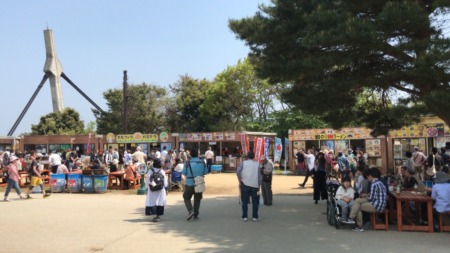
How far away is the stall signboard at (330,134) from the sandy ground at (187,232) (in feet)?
43.5

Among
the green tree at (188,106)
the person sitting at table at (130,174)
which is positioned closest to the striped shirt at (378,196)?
the person sitting at table at (130,174)

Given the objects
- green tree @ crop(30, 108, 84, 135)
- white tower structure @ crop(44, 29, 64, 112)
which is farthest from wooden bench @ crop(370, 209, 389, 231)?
white tower structure @ crop(44, 29, 64, 112)

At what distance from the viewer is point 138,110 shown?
154ft

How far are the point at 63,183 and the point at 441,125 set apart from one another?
1940 centimetres

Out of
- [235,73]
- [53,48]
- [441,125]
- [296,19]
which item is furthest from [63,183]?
[53,48]

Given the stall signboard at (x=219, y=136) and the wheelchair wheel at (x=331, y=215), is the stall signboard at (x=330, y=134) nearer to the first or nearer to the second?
the stall signboard at (x=219, y=136)

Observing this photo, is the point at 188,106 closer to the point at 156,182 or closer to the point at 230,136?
the point at 230,136

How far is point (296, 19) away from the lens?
9750 millimetres

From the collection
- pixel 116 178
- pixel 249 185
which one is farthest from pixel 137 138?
pixel 249 185

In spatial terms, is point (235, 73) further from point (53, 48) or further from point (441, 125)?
point (53, 48)

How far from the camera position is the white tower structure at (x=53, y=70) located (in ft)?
194

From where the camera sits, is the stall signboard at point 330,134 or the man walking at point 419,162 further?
the stall signboard at point 330,134

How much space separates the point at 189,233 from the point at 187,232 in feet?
0.38

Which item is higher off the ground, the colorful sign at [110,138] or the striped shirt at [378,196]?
the colorful sign at [110,138]
